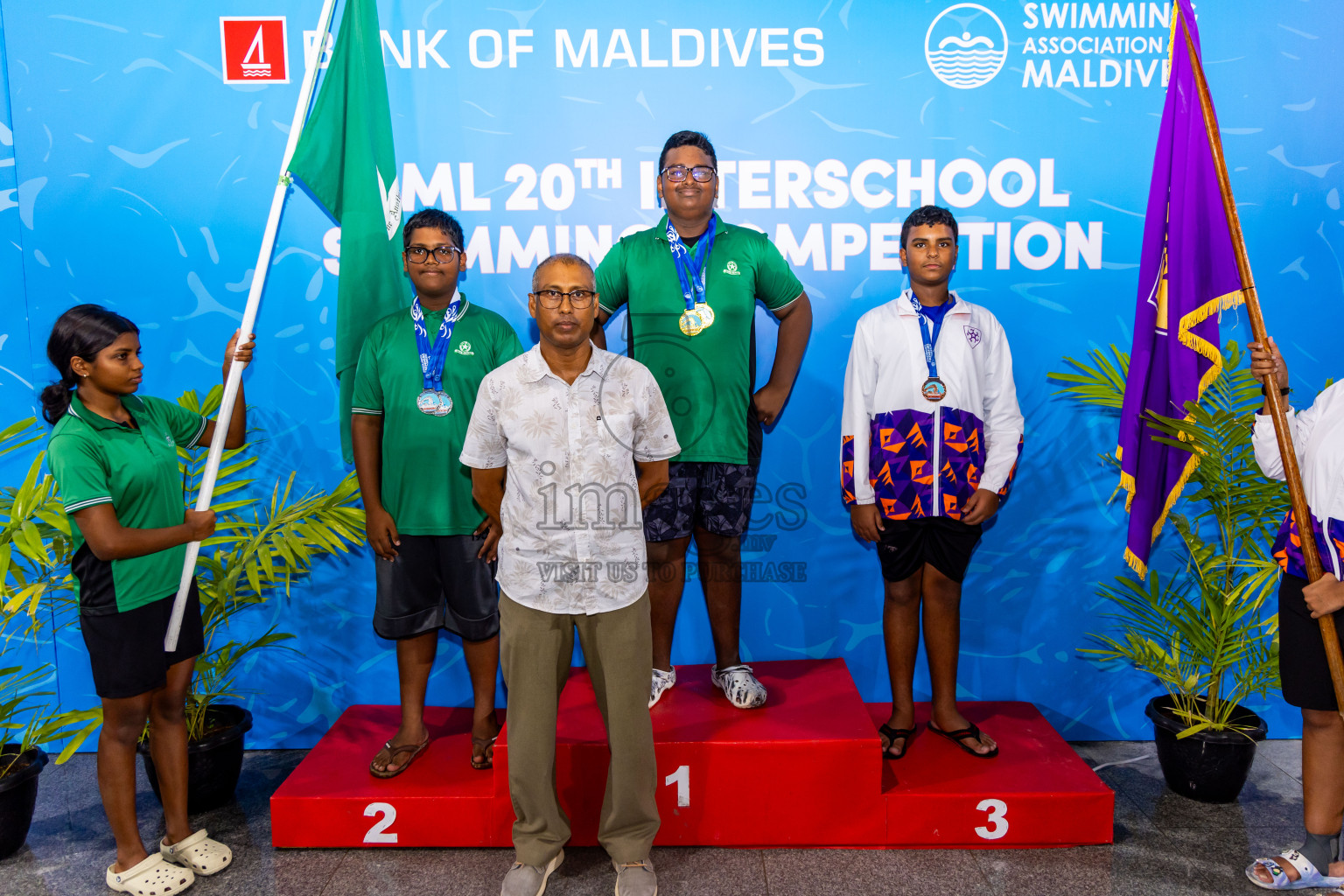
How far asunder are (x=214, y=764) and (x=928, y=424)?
261cm

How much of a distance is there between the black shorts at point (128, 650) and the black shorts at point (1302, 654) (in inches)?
118

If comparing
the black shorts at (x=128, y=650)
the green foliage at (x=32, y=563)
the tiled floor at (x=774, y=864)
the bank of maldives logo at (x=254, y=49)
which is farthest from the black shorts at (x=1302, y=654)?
the bank of maldives logo at (x=254, y=49)

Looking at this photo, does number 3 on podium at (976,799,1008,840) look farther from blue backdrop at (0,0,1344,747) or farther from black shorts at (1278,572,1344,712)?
blue backdrop at (0,0,1344,747)

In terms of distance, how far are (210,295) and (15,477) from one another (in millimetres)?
1035

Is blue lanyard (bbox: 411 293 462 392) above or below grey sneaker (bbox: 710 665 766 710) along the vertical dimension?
above

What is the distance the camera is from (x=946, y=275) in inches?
113

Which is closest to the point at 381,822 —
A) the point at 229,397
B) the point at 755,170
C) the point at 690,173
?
the point at 229,397

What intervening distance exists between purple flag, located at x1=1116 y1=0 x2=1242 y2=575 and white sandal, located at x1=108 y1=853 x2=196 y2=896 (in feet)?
9.88

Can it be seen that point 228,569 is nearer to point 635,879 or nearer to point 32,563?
point 32,563

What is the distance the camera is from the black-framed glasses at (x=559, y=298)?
7.32 feet

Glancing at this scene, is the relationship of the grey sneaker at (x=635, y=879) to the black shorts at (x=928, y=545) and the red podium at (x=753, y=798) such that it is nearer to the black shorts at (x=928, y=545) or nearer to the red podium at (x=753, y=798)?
the red podium at (x=753, y=798)

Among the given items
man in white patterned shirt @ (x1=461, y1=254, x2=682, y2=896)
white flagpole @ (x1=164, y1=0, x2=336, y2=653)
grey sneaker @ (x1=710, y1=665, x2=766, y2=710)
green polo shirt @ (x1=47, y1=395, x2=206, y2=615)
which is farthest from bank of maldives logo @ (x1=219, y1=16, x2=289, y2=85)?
grey sneaker @ (x1=710, y1=665, x2=766, y2=710)

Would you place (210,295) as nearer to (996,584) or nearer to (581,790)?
(581,790)

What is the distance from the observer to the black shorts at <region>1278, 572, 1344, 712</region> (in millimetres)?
2357
